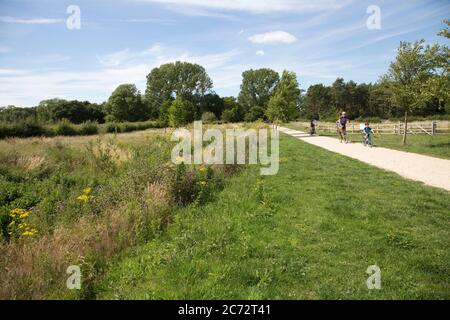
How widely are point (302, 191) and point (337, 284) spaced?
4.50m

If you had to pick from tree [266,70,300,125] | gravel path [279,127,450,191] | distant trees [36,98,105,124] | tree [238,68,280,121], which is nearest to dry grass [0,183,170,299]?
gravel path [279,127,450,191]

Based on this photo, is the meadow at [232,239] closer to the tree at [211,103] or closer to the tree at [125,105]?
the tree at [125,105]

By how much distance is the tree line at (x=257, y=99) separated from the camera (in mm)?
18328

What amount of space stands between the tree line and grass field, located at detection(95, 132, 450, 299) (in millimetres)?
11891

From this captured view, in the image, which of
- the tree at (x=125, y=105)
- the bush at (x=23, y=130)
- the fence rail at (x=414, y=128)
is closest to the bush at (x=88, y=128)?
the bush at (x=23, y=130)

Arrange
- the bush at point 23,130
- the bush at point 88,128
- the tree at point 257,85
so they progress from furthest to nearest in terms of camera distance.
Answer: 1. the tree at point 257,85
2. the bush at point 88,128
3. the bush at point 23,130

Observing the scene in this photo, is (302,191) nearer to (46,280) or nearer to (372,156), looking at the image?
(46,280)

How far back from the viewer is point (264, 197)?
7762mm

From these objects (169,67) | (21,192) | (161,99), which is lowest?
(21,192)

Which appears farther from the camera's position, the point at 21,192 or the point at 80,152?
the point at 80,152

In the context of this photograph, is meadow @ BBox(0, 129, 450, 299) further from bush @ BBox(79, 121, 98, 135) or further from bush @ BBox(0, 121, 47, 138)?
bush @ BBox(79, 121, 98, 135)

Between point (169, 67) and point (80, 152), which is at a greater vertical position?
point (169, 67)

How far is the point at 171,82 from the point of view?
86.9 m

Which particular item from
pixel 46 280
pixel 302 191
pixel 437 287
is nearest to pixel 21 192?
pixel 46 280
